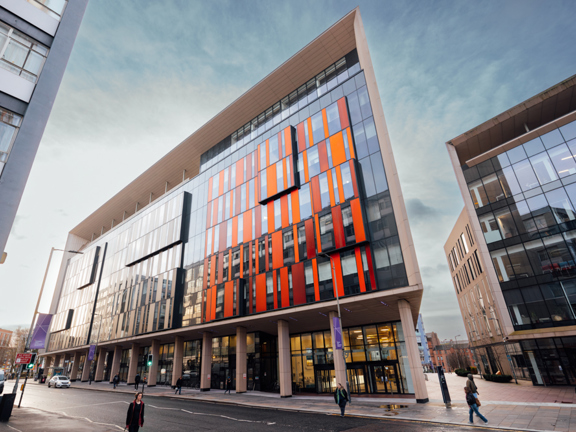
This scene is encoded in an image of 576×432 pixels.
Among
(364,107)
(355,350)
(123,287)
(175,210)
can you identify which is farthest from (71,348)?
(364,107)

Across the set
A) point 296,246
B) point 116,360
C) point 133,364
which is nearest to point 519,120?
point 296,246

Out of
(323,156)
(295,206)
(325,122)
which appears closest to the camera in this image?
(323,156)

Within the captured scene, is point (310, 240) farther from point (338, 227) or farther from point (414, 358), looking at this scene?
point (414, 358)

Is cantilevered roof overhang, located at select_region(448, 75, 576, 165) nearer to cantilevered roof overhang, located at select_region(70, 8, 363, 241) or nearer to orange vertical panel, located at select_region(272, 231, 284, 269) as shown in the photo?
cantilevered roof overhang, located at select_region(70, 8, 363, 241)

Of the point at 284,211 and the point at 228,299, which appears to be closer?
the point at 284,211

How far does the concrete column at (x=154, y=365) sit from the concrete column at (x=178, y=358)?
19.0ft

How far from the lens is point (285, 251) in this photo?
104 feet

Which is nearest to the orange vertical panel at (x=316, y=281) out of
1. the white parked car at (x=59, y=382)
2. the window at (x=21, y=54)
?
the window at (x=21, y=54)

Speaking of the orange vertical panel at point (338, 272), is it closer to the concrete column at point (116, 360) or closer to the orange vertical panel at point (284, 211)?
the orange vertical panel at point (284, 211)

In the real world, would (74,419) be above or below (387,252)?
below

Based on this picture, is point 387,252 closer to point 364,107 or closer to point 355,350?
point 355,350

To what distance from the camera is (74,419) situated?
58.1ft

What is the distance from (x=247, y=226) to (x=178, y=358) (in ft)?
70.3

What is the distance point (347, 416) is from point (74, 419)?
1575 cm
